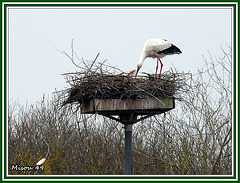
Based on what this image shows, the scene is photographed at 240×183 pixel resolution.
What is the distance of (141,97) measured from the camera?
4.62 metres

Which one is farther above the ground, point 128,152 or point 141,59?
point 141,59

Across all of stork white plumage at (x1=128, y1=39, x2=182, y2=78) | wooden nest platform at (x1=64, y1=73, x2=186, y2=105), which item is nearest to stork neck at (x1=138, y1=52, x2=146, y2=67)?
stork white plumage at (x1=128, y1=39, x2=182, y2=78)

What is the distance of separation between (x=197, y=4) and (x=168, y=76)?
103 centimetres

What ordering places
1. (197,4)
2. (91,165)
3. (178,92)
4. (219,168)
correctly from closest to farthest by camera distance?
1. (197,4)
2. (178,92)
3. (219,168)
4. (91,165)

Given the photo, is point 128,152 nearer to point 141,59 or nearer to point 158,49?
point 141,59

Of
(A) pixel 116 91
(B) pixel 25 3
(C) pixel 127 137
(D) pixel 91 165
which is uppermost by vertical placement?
(B) pixel 25 3

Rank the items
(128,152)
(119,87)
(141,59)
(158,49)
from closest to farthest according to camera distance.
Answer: (119,87), (128,152), (141,59), (158,49)

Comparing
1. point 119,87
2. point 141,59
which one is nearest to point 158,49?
point 141,59

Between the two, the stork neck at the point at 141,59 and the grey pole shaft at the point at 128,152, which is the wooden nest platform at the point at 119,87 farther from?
the stork neck at the point at 141,59

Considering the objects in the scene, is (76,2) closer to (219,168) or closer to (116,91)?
(116,91)

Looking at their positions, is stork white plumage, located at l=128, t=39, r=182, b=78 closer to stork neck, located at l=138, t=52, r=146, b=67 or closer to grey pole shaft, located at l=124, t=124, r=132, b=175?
stork neck, located at l=138, t=52, r=146, b=67

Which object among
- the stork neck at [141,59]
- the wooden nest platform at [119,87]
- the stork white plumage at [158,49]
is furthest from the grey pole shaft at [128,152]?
the stork white plumage at [158,49]

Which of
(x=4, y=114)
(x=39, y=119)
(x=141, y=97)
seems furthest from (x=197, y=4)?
(x=39, y=119)

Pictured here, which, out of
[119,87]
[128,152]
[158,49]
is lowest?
[128,152]
